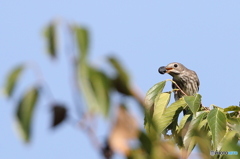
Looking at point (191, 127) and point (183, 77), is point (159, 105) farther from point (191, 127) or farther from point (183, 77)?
point (183, 77)

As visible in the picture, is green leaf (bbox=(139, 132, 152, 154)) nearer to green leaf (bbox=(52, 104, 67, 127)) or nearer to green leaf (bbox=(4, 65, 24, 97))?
green leaf (bbox=(52, 104, 67, 127))

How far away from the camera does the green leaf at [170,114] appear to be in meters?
6.83

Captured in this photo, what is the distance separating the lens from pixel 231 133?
606 centimetres

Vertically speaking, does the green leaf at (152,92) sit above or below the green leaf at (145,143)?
below

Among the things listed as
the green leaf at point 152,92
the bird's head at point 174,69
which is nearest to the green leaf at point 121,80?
the green leaf at point 152,92

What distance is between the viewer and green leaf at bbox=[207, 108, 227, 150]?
6000mm

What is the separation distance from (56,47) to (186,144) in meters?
4.25

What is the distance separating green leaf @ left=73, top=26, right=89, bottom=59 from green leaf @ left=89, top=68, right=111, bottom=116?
63mm

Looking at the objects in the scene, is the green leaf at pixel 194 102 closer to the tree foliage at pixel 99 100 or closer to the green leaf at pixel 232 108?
the green leaf at pixel 232 108

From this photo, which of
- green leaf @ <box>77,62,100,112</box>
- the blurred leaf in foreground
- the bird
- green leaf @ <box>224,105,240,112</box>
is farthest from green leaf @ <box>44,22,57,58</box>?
the bird

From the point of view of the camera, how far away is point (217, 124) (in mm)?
6102

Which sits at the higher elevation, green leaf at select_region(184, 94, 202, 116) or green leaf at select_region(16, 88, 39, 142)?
green leaf at select_region(16, 88, 39, 142)

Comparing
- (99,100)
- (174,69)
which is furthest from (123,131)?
(174,69)

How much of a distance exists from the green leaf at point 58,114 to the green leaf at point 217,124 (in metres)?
4.28
